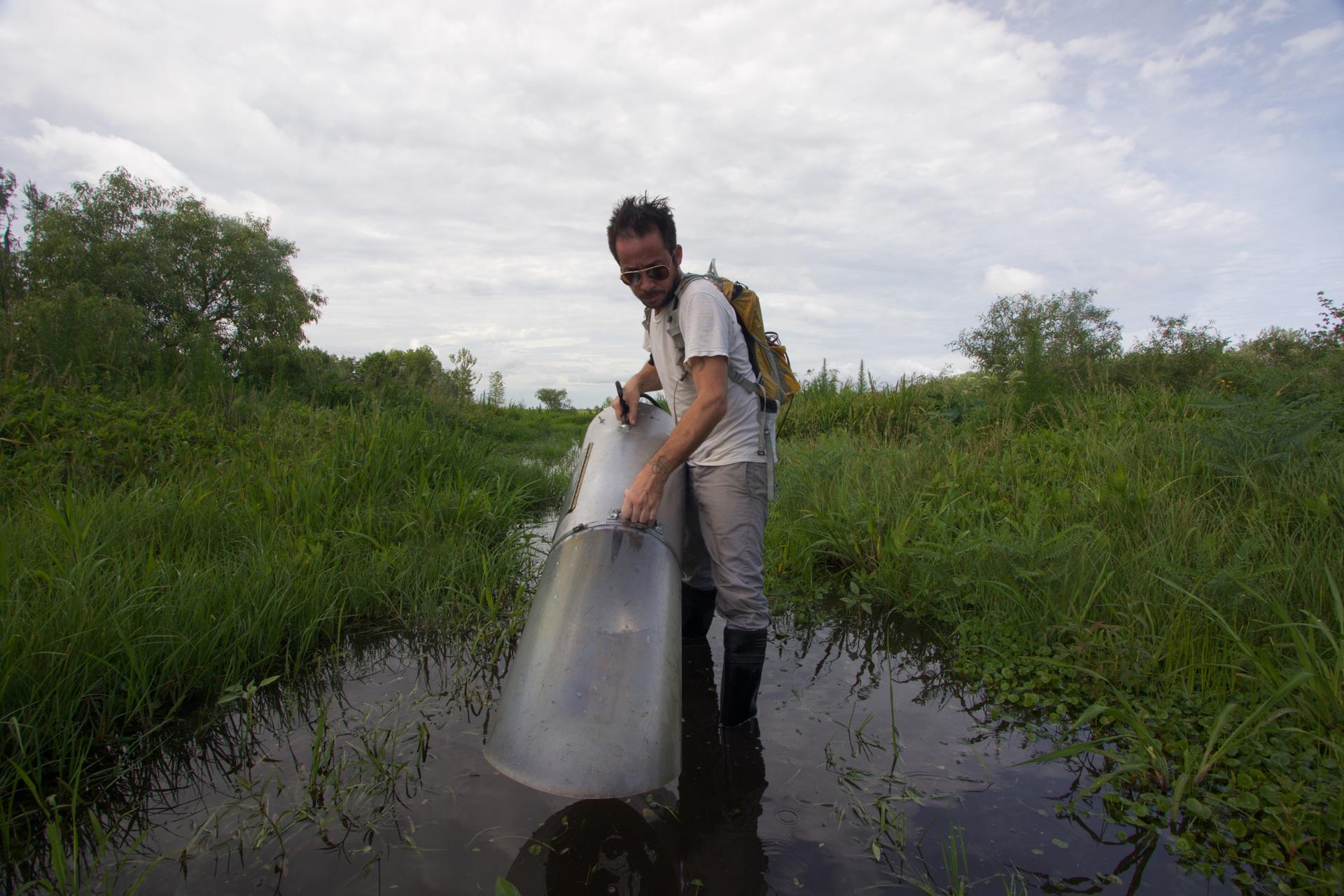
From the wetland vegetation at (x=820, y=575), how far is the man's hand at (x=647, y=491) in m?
1.08

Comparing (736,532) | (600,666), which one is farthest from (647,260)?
(600,666)

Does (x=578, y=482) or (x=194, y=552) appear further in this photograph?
(x=194, y=552)

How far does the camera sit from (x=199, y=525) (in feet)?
11.8

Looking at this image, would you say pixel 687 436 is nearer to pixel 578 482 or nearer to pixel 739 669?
pixel 578 482

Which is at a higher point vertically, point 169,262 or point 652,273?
point 169,262

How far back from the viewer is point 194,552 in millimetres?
3254

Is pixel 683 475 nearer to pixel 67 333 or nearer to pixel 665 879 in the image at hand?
pixel 665 879

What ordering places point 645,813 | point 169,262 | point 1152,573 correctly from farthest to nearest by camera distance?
point 169,262
point 1152,573
point 645,813

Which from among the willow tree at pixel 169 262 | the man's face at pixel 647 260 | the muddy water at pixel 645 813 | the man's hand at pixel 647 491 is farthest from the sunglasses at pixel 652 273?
the willow tree at pixel 169 262

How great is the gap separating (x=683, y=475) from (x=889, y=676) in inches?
51.1

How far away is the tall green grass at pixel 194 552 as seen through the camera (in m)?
2.19

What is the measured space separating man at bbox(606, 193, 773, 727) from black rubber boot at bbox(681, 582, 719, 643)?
49 centimetres

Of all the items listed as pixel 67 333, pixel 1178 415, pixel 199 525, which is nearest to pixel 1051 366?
pixel 1178 415

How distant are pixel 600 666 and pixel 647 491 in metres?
0.57
